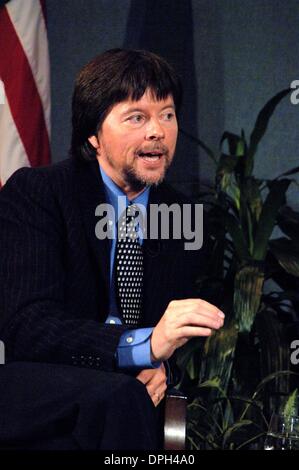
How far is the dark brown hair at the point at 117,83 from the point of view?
2.18 m

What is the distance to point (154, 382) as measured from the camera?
6.51ft

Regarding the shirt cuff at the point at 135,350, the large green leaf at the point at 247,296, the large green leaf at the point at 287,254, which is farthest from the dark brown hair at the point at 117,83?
the large green leaf at the point at 287,254

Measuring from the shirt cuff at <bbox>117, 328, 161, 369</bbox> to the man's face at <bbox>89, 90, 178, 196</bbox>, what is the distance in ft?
1.57

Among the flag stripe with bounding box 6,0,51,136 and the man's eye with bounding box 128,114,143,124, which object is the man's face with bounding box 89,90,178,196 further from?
the flag stripe with bounding box 6,0,51,136

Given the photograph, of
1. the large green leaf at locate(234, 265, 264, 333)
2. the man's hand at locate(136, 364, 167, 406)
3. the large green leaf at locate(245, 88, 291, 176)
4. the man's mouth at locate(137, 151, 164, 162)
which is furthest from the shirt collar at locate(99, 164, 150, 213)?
the large green leaf at locate(245, 88, 291, 176)

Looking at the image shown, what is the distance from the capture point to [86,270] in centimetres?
211

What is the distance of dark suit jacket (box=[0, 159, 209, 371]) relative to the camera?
1878 mm

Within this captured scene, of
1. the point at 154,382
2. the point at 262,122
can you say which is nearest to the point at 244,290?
the point at 262,122

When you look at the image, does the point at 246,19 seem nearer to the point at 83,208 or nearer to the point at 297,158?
the point at 297,158

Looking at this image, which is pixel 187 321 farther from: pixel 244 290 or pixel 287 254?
pixel 287 254

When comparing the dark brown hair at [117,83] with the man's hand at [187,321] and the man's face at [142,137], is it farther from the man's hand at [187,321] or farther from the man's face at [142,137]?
the man's hand at [187,321]

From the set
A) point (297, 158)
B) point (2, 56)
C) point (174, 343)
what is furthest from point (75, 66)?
point (174, 343)

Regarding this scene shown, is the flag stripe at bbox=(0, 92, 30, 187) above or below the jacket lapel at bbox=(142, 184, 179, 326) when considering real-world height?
above
